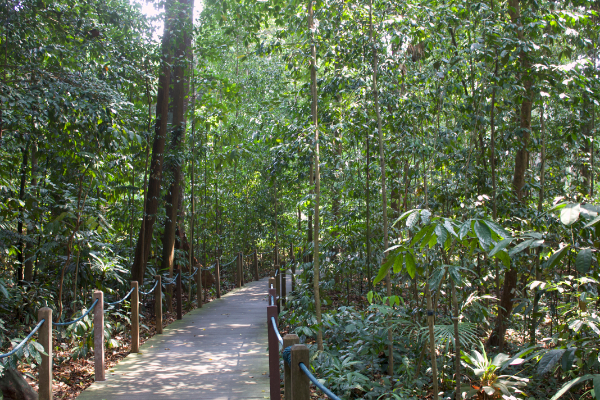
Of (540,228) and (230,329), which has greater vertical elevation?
(540,228)

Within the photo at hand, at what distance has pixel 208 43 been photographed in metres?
9.50

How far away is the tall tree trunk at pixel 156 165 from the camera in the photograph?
830 centimetres

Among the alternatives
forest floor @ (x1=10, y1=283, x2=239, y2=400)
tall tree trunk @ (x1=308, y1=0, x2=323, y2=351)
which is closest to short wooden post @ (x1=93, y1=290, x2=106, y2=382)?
forest floor @ (x1=10, y1=283, x2=239, y2=400)

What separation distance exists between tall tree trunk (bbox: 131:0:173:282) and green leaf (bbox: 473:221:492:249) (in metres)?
7.38

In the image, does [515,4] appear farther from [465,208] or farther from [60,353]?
[60,353]

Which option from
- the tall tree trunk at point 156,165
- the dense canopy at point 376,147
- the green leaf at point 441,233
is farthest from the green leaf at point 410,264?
the tall tree trunk at point 156,165

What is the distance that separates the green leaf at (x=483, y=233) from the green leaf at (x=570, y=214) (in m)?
0.32

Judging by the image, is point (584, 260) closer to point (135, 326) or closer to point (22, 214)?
point (135, 326)

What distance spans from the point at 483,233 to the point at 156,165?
25.4 ft

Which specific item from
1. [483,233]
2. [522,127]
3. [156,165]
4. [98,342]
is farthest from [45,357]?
[522,127]

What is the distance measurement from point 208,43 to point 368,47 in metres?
4.95

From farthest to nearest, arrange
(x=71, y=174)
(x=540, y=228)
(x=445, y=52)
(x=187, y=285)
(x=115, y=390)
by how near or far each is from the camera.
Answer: (x=187, y=285)
(x=71, y=174)
(x=445, y=52)
(x=540, y=228)
(x=115, y=390)

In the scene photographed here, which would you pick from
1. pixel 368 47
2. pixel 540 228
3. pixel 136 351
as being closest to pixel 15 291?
pixel 136 351

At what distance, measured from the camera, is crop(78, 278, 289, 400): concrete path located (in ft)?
15.0
